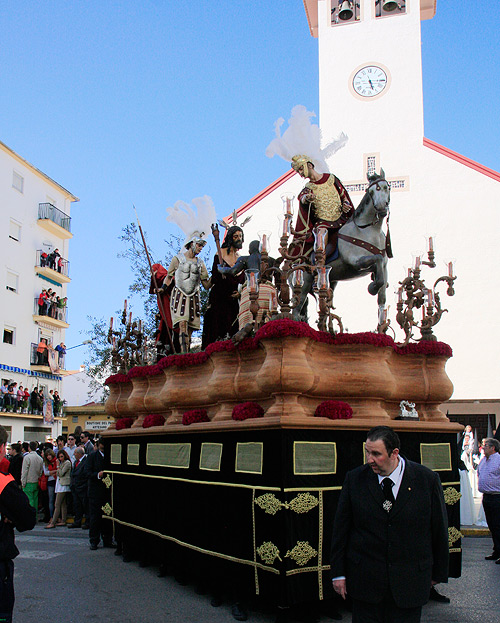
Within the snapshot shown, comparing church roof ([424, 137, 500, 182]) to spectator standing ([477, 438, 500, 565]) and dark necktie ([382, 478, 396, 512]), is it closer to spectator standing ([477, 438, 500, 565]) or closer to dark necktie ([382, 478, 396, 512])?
spectator standing ([477, 438, 500, 565])

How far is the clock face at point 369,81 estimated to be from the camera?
26297 millimetres

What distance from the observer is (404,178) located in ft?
83.6

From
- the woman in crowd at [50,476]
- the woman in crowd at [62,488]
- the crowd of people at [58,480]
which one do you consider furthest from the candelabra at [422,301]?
the woman in crowd at [50,476]

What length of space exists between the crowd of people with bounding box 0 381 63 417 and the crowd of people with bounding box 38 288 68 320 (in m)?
4.57

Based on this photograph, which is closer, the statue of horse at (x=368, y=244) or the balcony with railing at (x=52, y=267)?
the statue of horse at (x=368, y=244)

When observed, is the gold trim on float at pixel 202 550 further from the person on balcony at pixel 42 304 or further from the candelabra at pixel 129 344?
the person on balcony at pixel 42 304

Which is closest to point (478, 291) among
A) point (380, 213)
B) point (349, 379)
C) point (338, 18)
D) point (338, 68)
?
point (338, 68)

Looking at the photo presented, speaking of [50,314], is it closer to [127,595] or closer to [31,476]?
[31,476]

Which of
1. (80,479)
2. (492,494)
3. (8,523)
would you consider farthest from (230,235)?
(80,479)

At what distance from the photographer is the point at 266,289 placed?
867cm

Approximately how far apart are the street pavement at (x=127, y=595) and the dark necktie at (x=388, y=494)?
2939 mm

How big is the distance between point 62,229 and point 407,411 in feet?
125

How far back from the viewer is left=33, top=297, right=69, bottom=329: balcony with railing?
1563 inches

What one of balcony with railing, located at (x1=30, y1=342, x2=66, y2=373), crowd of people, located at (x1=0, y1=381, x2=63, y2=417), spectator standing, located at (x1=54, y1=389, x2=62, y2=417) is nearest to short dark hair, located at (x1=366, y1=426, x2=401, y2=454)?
crowd of people, located at (x1=0, y1=381, x2=63, y2=417)
